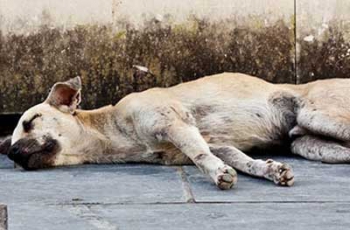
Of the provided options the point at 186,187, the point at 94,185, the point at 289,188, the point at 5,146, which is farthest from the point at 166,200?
the point at 5,146

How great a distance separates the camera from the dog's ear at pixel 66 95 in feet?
22.4

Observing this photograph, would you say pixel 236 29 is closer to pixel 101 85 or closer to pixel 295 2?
pixel 295 2

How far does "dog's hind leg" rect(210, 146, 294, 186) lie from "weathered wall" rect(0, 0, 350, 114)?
4.37 ft

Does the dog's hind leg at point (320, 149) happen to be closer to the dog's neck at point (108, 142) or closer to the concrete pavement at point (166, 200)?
the concrete pavement at point (166, 200)

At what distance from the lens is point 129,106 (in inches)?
271

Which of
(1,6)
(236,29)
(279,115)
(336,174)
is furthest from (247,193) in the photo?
(1,6)

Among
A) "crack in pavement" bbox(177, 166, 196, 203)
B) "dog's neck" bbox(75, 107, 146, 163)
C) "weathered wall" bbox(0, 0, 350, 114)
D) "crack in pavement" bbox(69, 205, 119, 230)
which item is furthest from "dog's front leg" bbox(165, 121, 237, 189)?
"weathered wall" bbox(0, 0, 350, 114)

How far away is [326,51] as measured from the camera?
782 centimetres

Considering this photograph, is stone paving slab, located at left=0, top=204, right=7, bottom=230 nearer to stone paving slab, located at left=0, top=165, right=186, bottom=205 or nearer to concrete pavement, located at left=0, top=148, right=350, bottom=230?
concrete pavement, located at left=0, top=148, right=350, bottom=230

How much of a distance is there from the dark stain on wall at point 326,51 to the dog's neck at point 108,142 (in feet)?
5.59

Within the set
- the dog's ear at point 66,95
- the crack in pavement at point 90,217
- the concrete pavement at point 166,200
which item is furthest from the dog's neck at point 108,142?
the crack in pavement at point 90,217

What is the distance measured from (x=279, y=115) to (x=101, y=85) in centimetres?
156

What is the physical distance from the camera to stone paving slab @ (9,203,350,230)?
472 cm

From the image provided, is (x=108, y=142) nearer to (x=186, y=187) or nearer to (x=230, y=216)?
(x=186, y=187)
